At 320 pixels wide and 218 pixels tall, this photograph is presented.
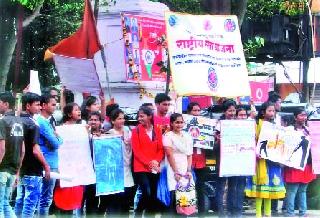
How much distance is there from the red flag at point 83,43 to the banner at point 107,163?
7.41 ft

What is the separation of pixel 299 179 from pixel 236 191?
1024 mm

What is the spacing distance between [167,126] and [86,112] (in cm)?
111

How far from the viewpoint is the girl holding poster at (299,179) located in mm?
10953

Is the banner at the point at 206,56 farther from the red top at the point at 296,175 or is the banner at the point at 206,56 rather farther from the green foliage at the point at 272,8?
the green foliage at the point at 272,8

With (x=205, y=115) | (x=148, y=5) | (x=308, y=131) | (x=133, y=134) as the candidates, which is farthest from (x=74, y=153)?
(x=148, y=5)

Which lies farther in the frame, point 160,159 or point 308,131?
point 308,131

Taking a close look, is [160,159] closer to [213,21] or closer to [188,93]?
[188,93]

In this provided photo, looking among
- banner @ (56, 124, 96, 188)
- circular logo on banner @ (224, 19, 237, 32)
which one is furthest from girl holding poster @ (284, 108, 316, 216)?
banner @ (56, 124, 96, 188)

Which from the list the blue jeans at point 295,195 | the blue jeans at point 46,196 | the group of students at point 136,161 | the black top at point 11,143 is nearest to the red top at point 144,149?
the group of students at point 136,161

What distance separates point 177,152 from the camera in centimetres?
973

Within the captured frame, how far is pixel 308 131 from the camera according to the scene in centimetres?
1091

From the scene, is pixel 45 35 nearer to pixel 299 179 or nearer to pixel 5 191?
pixel 299 179

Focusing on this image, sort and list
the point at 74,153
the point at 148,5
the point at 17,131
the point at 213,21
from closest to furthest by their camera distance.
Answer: the point at 17,131
the point at 74,153
the point at 213,21
the point at 148,5

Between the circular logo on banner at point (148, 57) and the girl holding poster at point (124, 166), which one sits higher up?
the circular logo on banner at point (148, 57)
